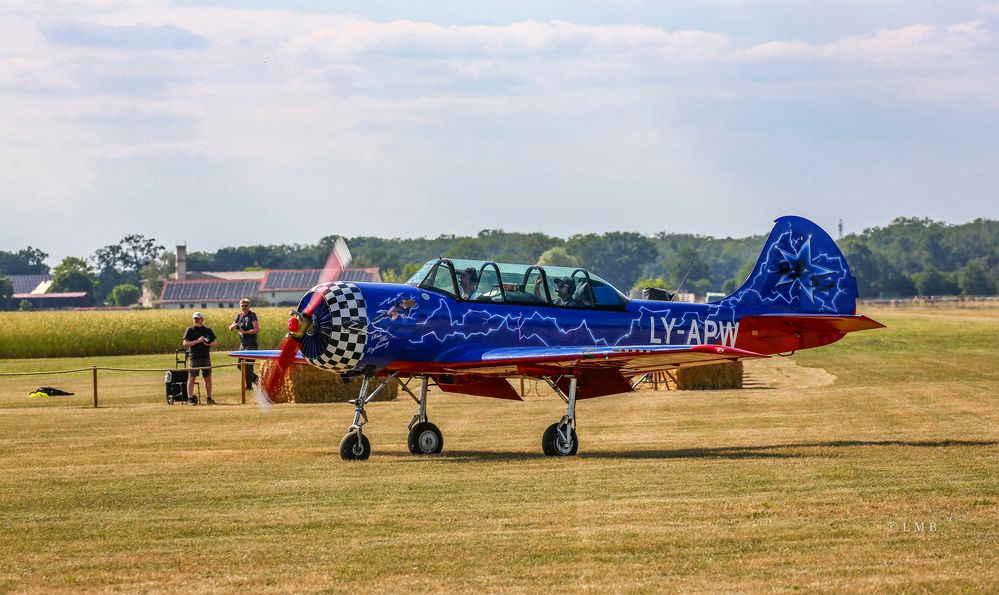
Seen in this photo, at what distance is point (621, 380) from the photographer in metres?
16.1

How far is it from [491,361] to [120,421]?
8.33m

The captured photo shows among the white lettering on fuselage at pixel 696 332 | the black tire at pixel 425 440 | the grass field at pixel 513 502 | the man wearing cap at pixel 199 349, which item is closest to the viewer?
the grass field at pixel 513 502

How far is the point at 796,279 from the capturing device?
18188 mm

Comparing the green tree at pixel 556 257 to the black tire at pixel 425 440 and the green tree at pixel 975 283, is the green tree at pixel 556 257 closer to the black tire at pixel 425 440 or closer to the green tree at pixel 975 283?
the green tree at pixel 975 283

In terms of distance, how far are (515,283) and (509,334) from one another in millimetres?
690

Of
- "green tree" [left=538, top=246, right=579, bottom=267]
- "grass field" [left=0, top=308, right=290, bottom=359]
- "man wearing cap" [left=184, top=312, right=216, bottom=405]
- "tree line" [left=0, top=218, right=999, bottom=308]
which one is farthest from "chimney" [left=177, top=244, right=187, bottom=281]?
"man wearing cap" [left=184, top=312, right=216, bottom=405]

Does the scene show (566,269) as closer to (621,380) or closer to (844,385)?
(621,380)

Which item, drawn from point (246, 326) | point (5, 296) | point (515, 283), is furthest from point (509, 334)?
point (5, 296)

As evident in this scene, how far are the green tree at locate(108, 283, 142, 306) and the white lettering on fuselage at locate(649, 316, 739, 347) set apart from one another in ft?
488

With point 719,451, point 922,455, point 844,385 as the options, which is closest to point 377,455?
point 719,451

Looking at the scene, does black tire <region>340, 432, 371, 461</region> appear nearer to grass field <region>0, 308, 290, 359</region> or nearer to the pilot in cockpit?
the pilot in cockpit

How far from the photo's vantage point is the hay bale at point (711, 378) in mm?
27141

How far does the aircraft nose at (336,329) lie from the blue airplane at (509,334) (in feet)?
0.04

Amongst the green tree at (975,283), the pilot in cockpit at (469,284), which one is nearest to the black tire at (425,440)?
the pilot in cockpit at (469,284)
